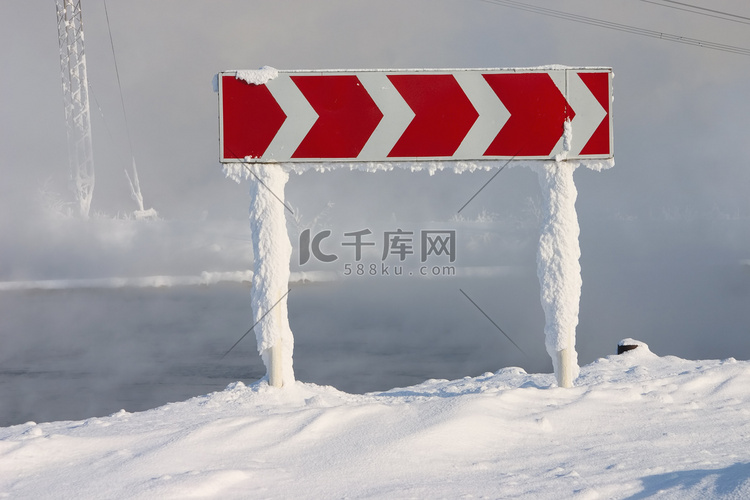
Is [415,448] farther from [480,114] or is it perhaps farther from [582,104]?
[582,104]

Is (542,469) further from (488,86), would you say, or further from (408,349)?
(408,349)

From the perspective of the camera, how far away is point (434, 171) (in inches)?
245

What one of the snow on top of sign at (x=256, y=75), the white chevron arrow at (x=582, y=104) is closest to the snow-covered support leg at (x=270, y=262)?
the snow on top of sign at (x=256, y=75)

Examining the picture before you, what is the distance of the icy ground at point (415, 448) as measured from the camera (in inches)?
144

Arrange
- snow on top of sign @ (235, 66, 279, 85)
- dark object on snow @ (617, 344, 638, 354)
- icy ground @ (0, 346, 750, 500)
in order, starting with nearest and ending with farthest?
icy ground @ (0, 346, 750, 500) → snow on top of sign @ (235, 66, 279, 85) → dark object on snow @ (617, 344, 638, 354)

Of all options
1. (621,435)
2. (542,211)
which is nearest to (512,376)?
(542,211)

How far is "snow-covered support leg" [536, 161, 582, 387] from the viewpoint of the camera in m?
6.13

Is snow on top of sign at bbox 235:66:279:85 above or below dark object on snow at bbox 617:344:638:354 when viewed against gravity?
above

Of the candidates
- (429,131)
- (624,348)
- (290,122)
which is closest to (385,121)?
(429,131)

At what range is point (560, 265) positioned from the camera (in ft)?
20.1

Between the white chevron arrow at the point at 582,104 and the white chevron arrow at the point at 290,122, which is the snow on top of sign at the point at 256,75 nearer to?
the white chevron arrow at the point at 290,122

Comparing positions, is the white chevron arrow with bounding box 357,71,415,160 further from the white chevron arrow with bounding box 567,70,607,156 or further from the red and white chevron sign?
the white chevron arrow with bounding box 567,70,607,156

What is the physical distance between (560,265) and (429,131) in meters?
1.66

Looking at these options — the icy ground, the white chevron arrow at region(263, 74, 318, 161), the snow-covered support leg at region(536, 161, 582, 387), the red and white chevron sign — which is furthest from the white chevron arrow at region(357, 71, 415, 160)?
the icy ground
